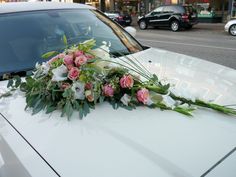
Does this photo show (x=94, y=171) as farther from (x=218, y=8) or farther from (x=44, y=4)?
(x=218, y=8)

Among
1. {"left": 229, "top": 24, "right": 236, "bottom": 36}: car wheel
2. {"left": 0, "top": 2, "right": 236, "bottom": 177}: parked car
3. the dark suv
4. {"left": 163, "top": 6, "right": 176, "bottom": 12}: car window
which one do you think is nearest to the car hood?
{"left": 0, "top": 2, "right": 236, "bottom": 177}: parked car

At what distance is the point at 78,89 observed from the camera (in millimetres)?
1845

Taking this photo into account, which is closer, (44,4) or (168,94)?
(168,94)

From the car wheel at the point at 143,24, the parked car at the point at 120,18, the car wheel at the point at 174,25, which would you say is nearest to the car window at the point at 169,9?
the car wheel at the point at 174,25

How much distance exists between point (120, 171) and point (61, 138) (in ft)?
1.29

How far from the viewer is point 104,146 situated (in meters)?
1.45

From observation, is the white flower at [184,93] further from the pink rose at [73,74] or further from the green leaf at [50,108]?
the green leaf at [50,108]

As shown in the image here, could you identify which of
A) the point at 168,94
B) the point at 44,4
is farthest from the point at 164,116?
the point at 44,4

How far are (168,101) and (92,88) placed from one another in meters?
0.46

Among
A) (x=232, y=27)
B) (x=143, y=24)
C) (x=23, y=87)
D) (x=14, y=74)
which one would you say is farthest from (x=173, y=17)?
(x=23, y=87)

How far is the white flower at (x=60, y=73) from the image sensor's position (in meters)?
1.89

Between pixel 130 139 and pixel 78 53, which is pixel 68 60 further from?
pixel 130 139

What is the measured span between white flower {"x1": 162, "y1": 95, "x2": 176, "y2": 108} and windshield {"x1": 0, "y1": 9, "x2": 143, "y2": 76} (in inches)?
46.0

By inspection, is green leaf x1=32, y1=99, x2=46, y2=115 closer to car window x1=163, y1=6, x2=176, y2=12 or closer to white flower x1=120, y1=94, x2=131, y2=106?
white flower x1=120, y1=94, x2=131, y2=106
